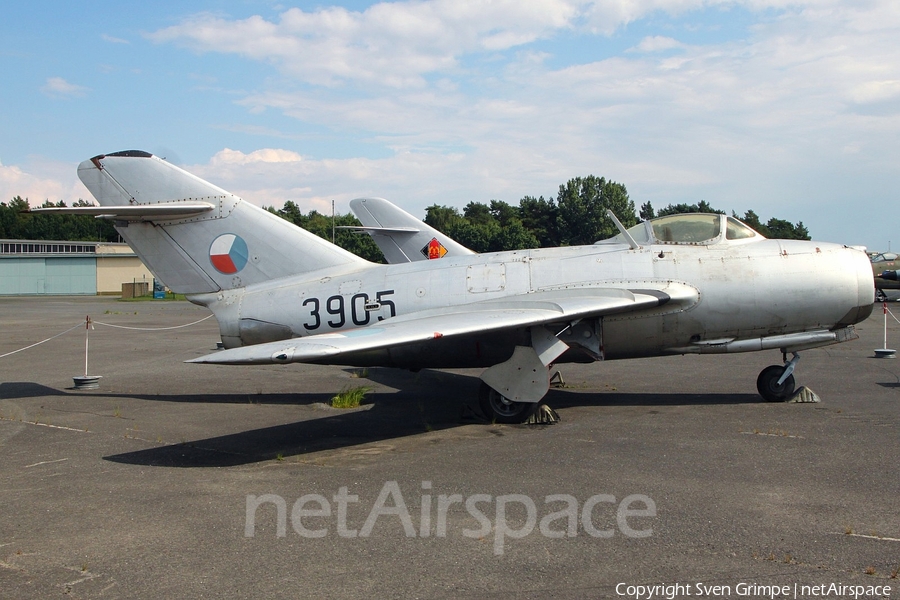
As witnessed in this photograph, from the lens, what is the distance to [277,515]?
5.74 meters

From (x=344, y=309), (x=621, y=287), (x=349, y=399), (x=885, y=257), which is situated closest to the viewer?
(x=621, y=287)

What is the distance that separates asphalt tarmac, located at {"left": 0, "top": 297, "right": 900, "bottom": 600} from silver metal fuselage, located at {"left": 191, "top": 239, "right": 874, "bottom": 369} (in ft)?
3.19

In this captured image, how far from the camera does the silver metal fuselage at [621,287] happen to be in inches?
390

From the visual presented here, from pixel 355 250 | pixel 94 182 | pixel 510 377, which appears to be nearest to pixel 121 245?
pixel 355 250

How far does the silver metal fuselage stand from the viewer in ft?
32.5

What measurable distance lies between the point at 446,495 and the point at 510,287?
15.4ft

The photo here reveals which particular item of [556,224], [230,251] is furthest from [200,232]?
[556,224]

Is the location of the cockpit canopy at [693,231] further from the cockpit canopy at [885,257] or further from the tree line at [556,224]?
the tree line at [556,224]

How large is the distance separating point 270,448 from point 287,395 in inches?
156

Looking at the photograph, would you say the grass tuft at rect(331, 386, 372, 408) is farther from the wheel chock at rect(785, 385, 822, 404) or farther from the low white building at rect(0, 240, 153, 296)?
the low white building at rect(0, 240, 153, 296)

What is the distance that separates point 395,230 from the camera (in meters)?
18.4

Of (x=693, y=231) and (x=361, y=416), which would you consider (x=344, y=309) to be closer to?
(x=361, y=416)

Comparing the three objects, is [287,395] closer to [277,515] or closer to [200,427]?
[200,427]

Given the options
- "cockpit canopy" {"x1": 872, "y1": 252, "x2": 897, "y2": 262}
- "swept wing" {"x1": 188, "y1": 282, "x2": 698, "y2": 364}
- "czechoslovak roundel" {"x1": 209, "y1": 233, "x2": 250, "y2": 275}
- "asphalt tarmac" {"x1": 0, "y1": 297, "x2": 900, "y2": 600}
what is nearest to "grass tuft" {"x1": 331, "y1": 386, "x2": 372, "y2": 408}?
"asphalt tarmac" {"x1": 0, "y1": 297, "x2": 900, "y2": 600}
